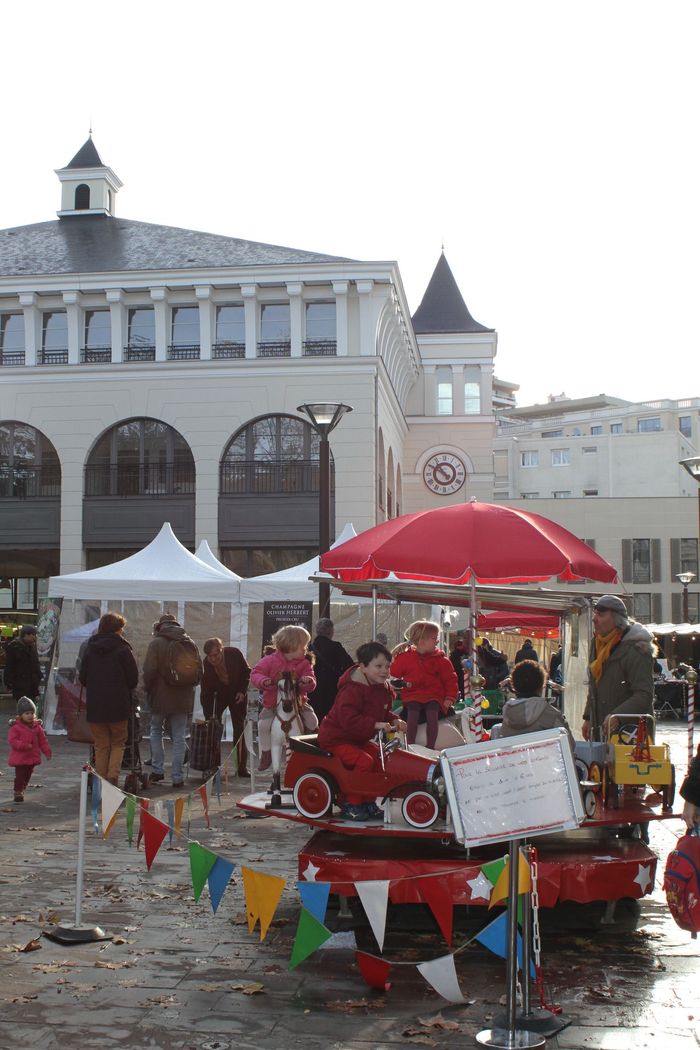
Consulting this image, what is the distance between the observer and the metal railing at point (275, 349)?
3469 cm

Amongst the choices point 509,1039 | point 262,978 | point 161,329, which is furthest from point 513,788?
point 161,329

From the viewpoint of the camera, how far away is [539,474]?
295ft

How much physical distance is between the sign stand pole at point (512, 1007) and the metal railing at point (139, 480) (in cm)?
3023

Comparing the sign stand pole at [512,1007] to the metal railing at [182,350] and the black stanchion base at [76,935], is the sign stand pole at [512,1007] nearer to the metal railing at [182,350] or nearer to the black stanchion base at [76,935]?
the black stanchion base at [76,935]

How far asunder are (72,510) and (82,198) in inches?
531

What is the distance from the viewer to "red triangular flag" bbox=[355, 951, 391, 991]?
5.57m

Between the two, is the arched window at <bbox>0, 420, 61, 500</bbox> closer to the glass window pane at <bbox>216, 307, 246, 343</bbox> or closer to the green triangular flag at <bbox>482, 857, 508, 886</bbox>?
the glass window pane at <bbox>216, 307, 246, 343</bbox>

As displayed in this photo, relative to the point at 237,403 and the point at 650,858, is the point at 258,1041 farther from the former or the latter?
Result: the point at 237,403

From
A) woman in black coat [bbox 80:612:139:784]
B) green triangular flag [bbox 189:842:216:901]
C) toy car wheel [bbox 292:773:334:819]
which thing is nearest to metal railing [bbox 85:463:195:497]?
woman in black coat [bbox 80:612:139:784]

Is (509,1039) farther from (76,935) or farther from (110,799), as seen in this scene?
(110,799)

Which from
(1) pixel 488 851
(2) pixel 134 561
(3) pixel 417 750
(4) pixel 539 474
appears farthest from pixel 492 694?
(4) pixel 539 474

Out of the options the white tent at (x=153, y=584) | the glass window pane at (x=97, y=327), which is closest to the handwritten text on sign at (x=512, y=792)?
the white tent at (x=153, y=584)

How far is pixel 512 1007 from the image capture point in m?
4.88

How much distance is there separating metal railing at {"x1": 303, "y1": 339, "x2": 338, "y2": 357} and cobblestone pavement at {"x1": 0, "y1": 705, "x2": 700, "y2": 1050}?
1068 inches
